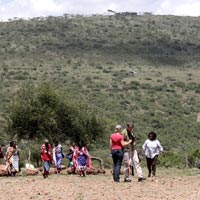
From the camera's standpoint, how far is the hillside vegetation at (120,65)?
53547 millimetres

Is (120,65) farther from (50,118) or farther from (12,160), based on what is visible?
(12,160)

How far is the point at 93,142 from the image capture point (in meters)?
33.5

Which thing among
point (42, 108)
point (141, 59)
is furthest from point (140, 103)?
point (42, 108)

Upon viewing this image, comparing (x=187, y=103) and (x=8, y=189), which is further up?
(x=187, y=103)

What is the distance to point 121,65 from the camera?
77750 millimetres

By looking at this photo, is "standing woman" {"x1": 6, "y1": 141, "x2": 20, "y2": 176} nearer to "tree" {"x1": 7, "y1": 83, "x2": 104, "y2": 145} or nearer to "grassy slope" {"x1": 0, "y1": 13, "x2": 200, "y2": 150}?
"tree" {"x1": 7, "y1": 83, "x2": 104, "y2": 145}

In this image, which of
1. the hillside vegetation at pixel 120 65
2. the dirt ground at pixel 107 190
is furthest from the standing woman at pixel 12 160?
the hillside vegetation at pixel 120 65

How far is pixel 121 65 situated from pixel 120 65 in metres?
0.14

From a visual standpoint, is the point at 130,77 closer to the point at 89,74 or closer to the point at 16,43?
the point at 89,74

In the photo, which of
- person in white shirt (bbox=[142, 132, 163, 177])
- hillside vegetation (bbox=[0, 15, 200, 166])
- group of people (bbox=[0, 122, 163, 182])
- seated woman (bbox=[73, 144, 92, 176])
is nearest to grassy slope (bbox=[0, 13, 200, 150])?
hillside vegetation (bbox=[0, 15, 200, 166])

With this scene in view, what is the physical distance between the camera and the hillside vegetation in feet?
176

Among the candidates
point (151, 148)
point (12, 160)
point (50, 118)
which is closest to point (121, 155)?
point (151, 148)

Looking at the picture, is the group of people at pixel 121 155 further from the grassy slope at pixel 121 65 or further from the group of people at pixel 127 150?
the grassy slope at pixel 121 65

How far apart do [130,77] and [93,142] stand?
36994 mm
